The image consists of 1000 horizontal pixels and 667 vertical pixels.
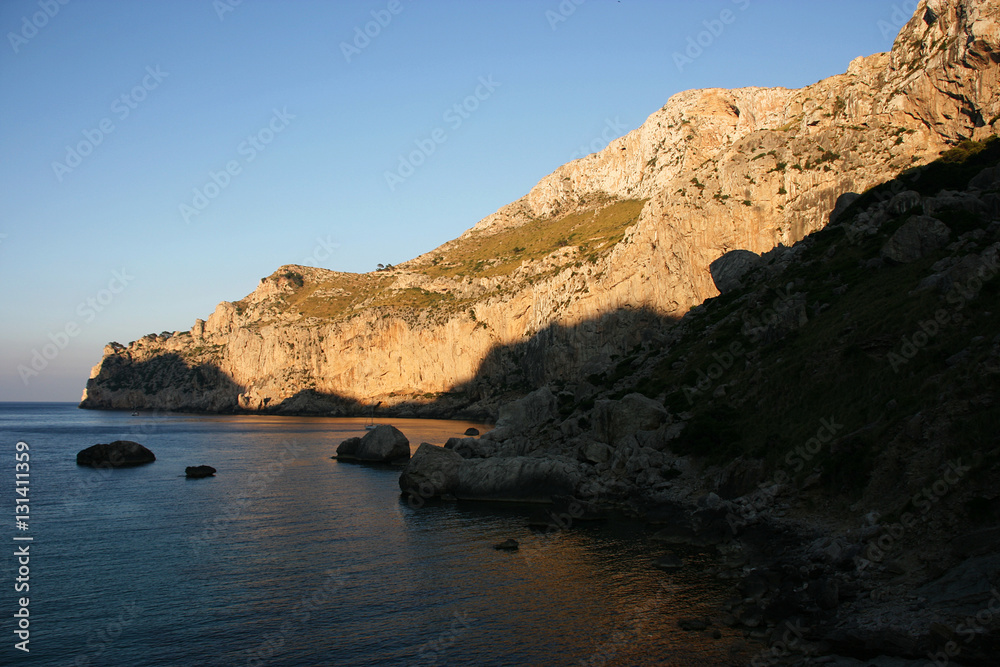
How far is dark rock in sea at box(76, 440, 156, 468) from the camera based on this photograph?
62.7 meters

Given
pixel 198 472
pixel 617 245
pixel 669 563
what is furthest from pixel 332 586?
pixel 617 245

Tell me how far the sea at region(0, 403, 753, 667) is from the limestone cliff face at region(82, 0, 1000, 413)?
3651 cm

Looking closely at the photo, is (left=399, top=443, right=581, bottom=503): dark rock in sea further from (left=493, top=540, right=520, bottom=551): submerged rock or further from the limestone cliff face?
the limestone cliff face

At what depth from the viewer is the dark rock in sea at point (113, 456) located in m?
62.7

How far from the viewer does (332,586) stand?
2528cm

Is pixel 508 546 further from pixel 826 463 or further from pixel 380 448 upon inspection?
pixel 380 448

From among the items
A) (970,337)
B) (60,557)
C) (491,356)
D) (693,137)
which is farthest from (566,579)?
(693,137)

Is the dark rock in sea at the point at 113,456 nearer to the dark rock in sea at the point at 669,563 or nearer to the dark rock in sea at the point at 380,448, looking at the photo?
the dark rock in sea at the point at 380,448

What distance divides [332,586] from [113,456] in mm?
48951

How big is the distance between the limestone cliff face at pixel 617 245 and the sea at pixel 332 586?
3651cm

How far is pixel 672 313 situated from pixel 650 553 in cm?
6023

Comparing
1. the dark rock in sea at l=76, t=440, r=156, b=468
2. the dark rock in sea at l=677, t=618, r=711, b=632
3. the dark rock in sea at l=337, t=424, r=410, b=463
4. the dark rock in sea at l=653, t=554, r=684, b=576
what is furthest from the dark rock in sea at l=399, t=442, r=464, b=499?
the dark rock in sea at l=76, t=440, r=156, b=468

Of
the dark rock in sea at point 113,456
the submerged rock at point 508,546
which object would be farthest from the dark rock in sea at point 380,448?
the submerged rock at point 508,546

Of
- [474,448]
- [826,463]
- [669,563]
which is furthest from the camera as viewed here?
[474,448]
